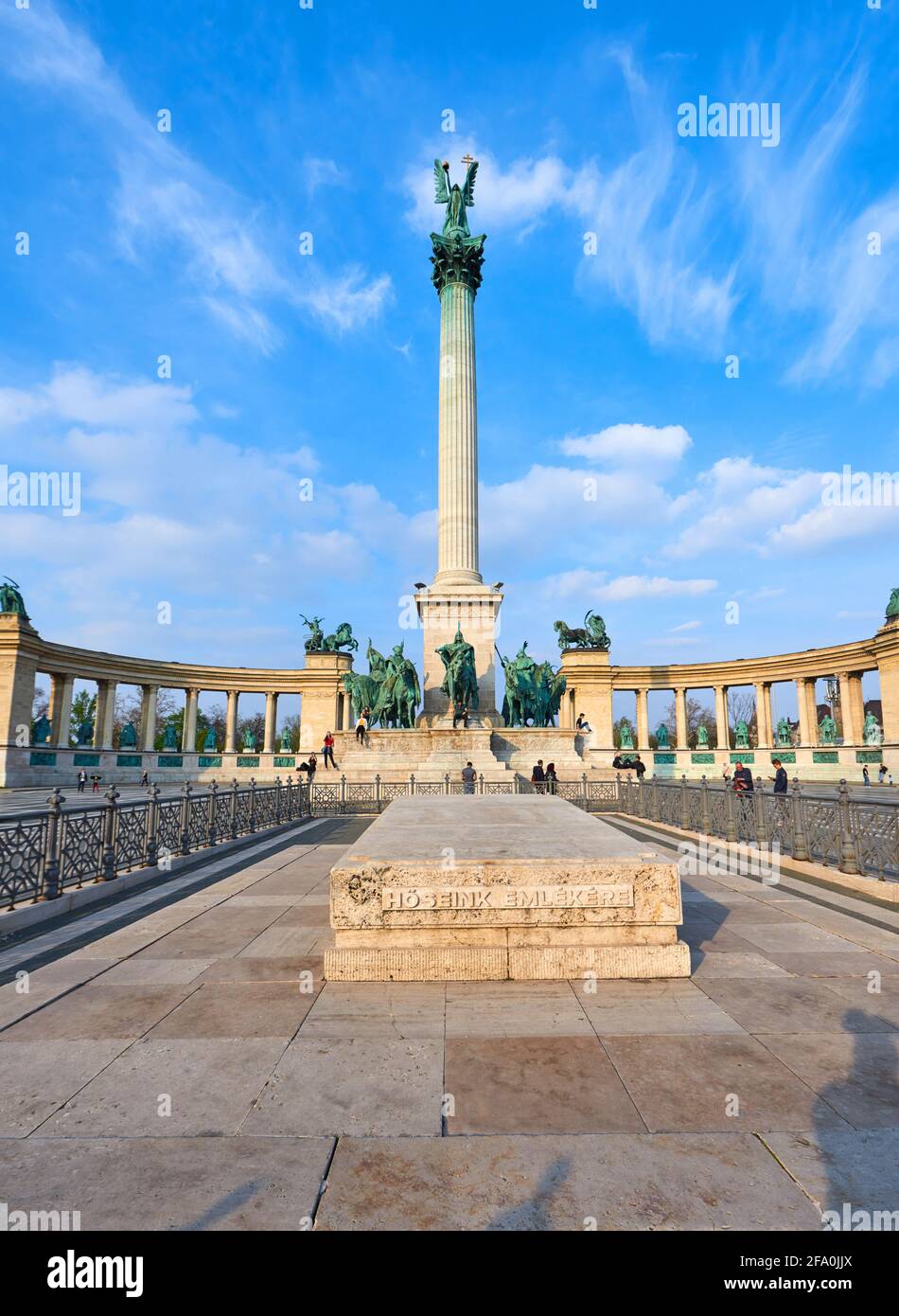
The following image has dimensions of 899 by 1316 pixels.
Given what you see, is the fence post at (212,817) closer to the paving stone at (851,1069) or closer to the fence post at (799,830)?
the fence post at (799,830)

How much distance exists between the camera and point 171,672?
59781 mm

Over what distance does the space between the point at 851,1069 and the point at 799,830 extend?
29.1 ft

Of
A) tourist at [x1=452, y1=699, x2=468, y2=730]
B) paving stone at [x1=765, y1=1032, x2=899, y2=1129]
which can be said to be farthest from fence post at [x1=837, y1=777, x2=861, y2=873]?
tourist at [x1=452, y1=699, x2=468, y2=730]

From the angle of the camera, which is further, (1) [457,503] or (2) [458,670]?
(1) [457,503]

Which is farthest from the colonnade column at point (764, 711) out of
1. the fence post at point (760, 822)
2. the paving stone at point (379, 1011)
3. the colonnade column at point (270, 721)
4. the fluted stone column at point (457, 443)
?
the paving stone at point (379, 1011)

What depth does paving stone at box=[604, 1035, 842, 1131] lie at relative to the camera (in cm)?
344

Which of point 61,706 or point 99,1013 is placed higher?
point 61,706

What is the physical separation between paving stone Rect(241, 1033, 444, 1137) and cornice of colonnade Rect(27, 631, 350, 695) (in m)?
54.5

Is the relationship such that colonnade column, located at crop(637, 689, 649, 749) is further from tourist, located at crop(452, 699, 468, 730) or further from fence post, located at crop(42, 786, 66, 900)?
fence post, located at crop(42, 786, 66, 900)

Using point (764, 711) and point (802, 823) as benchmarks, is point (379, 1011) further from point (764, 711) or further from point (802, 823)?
point (764, 711)

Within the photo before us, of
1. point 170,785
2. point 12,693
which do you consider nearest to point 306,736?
point 170,785

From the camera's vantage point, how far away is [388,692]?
3447 cm

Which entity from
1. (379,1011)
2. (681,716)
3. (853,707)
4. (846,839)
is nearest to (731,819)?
(846,839)
